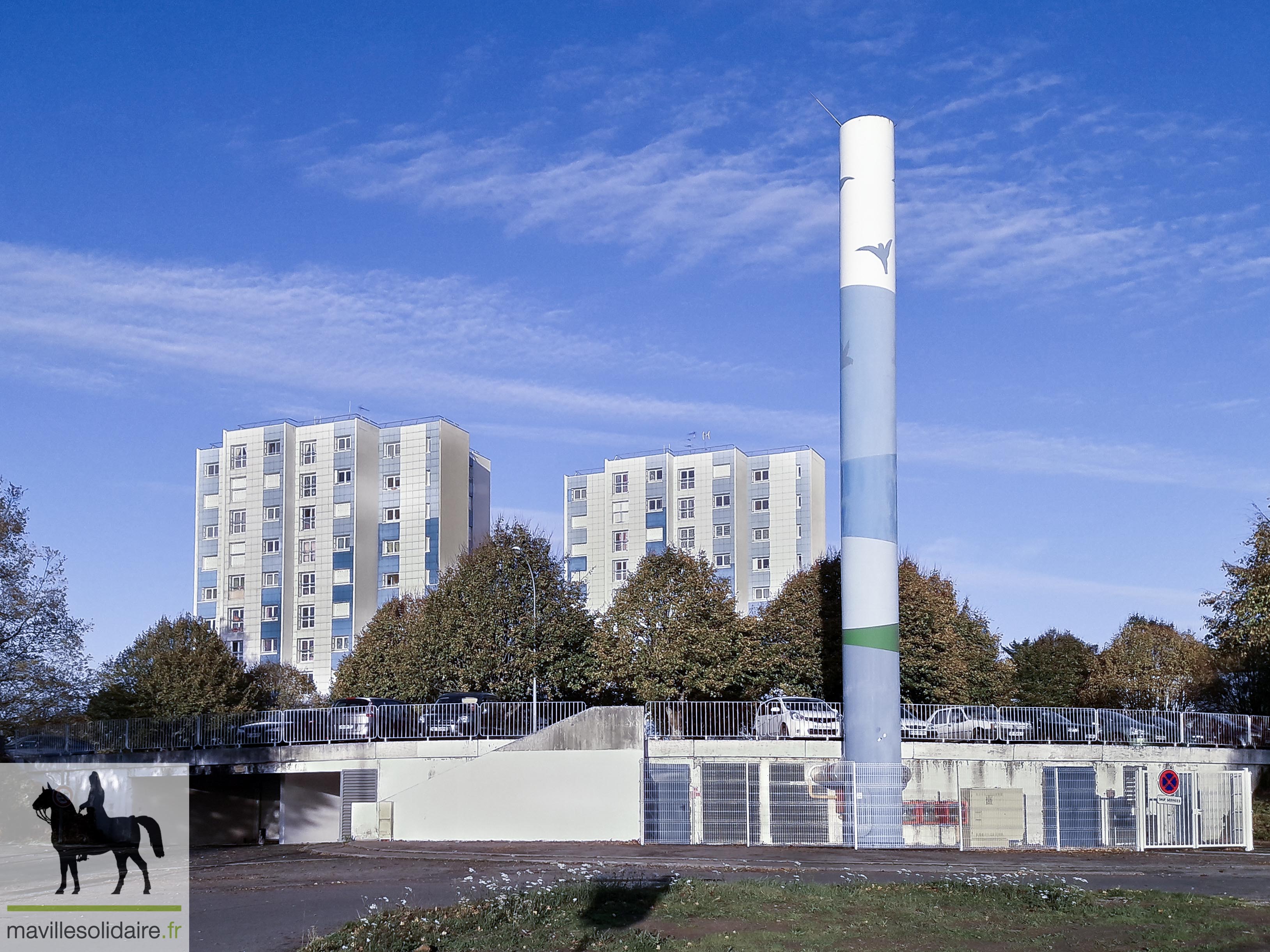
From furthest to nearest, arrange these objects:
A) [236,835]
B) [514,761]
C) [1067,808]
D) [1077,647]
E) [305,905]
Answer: [1077,647], [236,835], [514,761], [1067,808], [305,905]

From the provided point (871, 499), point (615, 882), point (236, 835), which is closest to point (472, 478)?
point (236, 835)

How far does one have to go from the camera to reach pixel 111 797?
1528 inches

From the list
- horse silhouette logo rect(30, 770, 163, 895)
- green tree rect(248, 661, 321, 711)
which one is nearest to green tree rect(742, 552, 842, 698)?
green tree rect(248, 661, 321, 711)

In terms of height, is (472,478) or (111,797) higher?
(472,478)

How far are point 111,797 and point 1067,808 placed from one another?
93.3ft

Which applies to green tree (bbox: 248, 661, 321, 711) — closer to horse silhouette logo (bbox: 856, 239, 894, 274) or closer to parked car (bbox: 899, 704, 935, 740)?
parked car (bbox: 899, 704, 935, 740)

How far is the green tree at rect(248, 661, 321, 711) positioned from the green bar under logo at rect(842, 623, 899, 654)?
124 ft

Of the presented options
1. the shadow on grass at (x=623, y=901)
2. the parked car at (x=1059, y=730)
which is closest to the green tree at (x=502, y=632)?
the parked car at (x=1059, y=730)

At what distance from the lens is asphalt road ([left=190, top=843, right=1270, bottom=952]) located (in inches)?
728

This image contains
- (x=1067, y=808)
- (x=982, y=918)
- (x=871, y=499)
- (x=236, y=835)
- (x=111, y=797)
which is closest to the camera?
(x=982, y=918)

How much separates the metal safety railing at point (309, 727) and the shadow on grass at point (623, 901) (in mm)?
15172

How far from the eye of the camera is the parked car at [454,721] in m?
38.1

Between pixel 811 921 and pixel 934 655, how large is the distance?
3324 centimetres

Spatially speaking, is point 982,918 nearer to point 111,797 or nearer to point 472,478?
point 111,797
